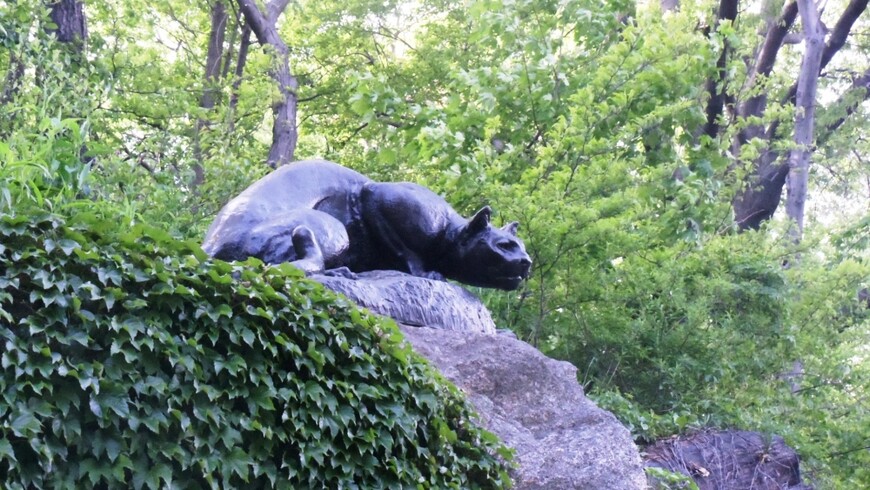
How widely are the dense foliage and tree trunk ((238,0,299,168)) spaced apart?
353mm

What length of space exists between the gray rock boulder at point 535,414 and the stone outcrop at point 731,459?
8.01 ft

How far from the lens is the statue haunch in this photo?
6.22 meters

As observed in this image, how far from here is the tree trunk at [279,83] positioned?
613 inches

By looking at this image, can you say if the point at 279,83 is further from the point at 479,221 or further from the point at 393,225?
the point at 479,221

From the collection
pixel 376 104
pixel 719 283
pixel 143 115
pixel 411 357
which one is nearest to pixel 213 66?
pixel 143 115

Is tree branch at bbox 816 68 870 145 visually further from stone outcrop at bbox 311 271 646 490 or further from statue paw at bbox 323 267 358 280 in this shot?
statue paw at bbox 323 267 358 280

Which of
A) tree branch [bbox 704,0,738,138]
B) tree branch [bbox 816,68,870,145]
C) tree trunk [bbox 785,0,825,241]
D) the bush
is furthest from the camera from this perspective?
tree branch [bbox 816,68,870,145]

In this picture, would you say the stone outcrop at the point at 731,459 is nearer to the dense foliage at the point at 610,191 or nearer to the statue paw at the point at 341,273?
the dense foliage at the point at 610,191

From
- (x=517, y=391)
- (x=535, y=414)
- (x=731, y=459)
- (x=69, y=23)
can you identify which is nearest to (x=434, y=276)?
(x=517, y=391)

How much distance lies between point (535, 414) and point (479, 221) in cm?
120

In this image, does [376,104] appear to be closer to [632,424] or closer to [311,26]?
[632,424]

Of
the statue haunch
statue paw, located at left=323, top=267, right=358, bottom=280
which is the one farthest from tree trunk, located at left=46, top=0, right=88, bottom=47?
statue paw, located at left=323, top=267, right=358, bottom=280

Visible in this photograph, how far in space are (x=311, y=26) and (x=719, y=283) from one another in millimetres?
12487

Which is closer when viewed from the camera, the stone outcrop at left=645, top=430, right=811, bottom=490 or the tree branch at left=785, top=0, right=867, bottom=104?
the stone outcrop at left=645, top=430, right=811, bottom=490
